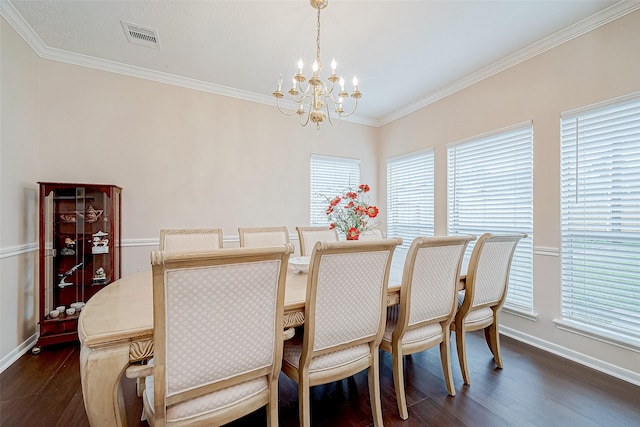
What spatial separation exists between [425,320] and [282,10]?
250 cm

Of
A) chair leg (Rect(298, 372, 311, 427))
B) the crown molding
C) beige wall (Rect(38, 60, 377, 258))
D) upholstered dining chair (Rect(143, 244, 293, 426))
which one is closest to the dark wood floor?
chair leg (Rect(298, 372, 311, 427))

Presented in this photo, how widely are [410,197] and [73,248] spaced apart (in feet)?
13.4

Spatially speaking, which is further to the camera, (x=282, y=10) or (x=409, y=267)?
(x=282, y=10)

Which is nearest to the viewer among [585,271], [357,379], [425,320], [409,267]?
[409,267]

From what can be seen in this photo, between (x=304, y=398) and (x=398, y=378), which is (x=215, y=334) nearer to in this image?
(x=304, y=398)

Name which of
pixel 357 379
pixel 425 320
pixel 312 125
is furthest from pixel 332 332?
pixel 312 125

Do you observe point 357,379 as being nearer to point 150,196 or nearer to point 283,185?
point 283,185

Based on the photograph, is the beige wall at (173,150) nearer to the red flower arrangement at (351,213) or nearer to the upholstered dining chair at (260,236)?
the upholstered dining chair at (260,236)

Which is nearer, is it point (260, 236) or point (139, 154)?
point (260, 236)

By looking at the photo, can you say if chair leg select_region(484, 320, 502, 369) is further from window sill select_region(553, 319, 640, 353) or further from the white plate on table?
the white plate on table

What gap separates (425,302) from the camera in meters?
1.79

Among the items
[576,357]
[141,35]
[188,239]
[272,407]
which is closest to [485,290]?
[576,357]

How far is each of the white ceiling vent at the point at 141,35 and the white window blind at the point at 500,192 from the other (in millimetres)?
3383

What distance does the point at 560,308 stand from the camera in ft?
8.23
